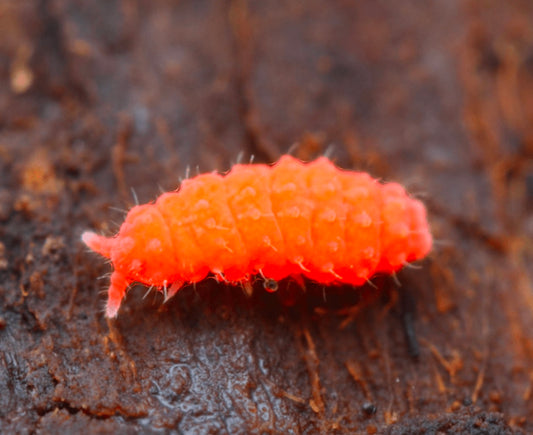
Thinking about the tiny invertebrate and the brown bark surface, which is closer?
the tiny invertebrate

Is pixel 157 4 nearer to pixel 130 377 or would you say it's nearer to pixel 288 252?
pixel 288 252

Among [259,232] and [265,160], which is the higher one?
[265,160]

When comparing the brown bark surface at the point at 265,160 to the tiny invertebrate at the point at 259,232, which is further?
the brown bark surface at the point at 265,160

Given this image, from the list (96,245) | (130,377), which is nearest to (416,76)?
(96,245)

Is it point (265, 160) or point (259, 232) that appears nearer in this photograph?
point (259, 232)
